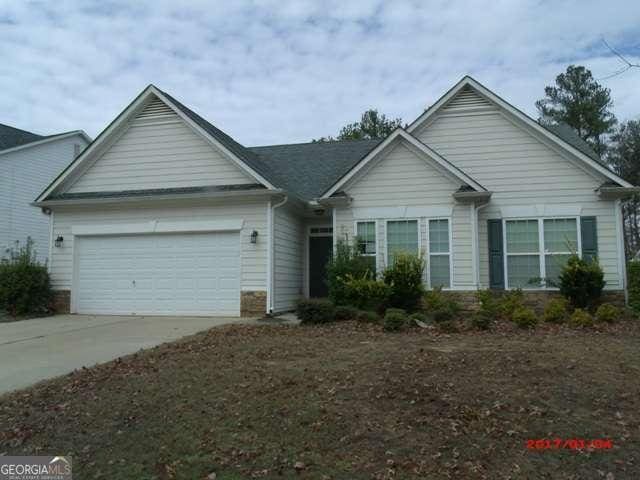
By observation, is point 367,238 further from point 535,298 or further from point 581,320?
point 581,320

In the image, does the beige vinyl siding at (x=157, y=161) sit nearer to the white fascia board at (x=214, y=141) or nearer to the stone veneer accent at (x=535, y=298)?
the white fascia board at (x=214, y=141)

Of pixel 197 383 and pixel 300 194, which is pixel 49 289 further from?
pixel 197 383

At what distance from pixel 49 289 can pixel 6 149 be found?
32.9ft

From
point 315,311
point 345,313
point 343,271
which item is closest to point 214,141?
point 343,271

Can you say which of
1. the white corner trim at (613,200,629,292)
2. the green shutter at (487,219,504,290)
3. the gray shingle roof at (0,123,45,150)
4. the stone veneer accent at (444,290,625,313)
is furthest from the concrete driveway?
the gray shingle roof at (0,123,45,150)

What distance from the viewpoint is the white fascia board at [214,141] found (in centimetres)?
1366

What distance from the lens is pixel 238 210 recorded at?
13945 millimetres

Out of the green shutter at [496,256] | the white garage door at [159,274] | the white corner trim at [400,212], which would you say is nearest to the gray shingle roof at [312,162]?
the white corner trim at [400,212]

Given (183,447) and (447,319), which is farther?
(447,319)

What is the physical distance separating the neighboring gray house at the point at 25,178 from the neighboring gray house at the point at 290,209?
8604 mm

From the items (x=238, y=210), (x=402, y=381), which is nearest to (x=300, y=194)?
(x=238, y=210)

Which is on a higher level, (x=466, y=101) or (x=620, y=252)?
(x=466, y=101)

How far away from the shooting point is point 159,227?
14.4m
